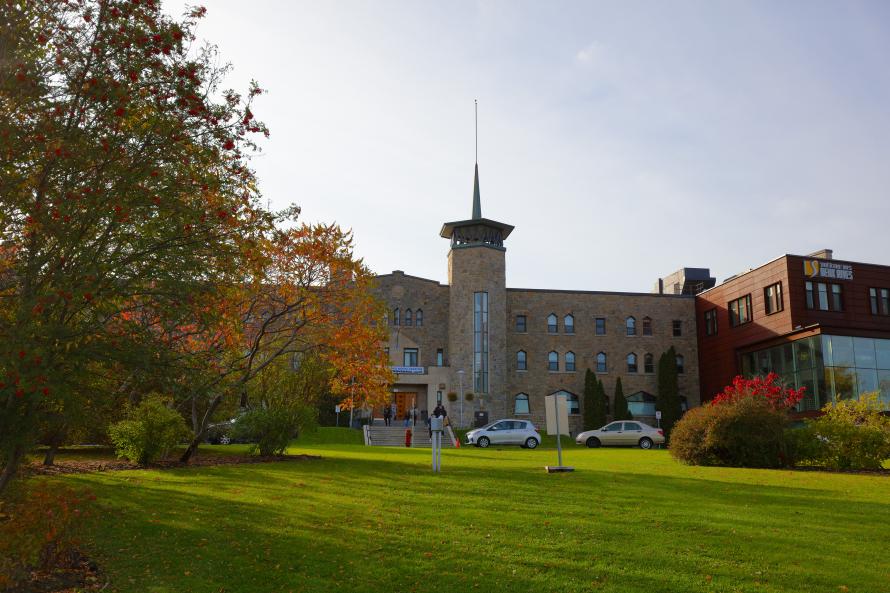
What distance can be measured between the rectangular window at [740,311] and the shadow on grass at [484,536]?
30713 millimetres

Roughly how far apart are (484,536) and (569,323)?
1633 inches

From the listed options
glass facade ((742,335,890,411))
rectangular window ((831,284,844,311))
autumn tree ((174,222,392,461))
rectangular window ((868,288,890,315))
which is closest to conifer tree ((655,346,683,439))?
glass facade ((742,335,890,411))

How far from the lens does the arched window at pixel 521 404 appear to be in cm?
4853

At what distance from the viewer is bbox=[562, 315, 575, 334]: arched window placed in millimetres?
50000

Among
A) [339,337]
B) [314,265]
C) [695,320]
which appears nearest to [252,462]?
[339,337]

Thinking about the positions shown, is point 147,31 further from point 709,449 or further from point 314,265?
point 709,449

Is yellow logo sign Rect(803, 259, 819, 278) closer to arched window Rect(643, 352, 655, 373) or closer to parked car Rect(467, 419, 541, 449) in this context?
arched window Rect(643, 352, 655, 373)

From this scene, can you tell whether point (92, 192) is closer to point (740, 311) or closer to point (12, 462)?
point (12, 462)

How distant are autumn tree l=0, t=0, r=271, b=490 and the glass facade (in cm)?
3478

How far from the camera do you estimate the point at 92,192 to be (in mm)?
7773

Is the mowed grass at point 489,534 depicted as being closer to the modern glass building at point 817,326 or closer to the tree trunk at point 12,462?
the tree trunk at point 12,462

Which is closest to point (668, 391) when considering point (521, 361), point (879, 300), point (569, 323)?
point (569, 323)

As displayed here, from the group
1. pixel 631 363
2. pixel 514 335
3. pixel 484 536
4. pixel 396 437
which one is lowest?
pixel 484 536

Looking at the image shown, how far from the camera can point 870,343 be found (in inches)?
1449
